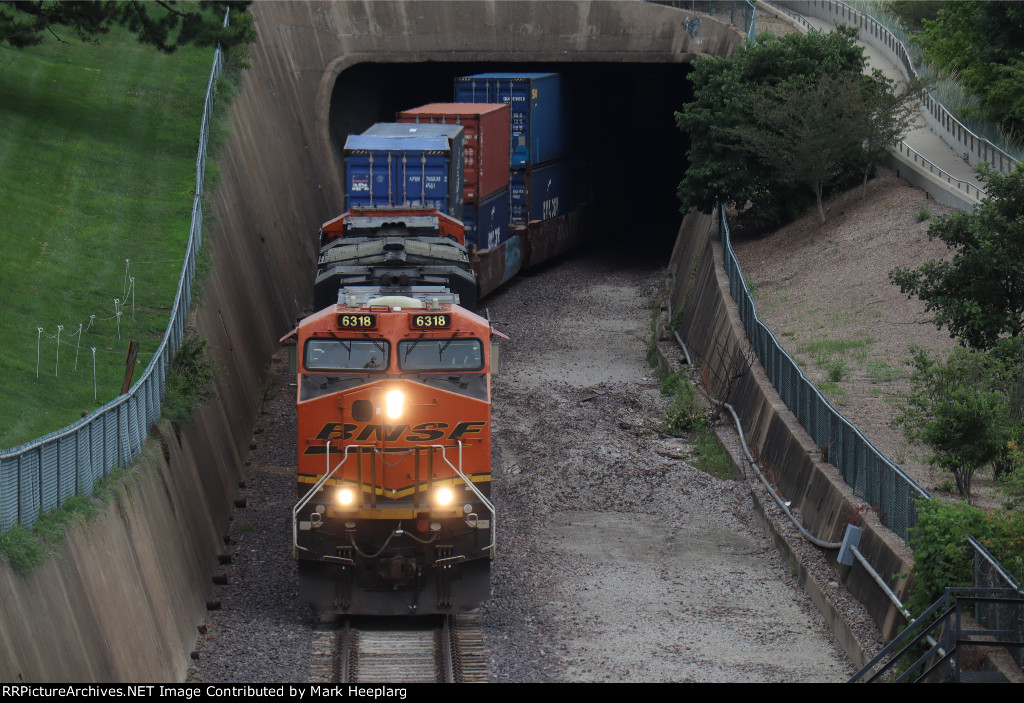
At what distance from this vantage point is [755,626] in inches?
755

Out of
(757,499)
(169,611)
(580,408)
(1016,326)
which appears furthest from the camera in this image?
(580,408)

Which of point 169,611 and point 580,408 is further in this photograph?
point 580,408

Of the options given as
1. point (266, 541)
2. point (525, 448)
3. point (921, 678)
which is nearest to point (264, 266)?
point (525, 448)

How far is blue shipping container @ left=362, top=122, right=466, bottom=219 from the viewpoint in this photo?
34562mm

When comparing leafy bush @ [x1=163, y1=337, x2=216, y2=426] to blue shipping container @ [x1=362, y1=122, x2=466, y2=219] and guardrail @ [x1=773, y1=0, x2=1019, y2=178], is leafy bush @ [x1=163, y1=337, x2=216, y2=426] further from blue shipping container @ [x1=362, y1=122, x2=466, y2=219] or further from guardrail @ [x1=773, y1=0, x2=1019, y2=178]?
guardrail @ [x1=773, y1=0, x2=1019, y2=178]

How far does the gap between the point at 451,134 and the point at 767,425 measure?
1346cm

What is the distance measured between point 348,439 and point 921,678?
828 cm

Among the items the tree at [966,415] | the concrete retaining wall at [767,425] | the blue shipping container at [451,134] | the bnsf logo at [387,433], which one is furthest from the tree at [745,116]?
the bnsf logo at [387,433]

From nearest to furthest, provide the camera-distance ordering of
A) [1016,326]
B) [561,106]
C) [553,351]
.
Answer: [1016,326], [553,351], [561,106]

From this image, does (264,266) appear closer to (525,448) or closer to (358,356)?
(525,448)

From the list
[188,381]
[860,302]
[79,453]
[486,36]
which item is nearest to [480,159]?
[486,36]

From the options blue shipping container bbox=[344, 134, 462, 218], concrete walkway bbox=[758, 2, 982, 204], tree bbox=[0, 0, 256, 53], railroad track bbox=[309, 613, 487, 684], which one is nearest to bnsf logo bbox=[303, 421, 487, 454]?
railroad track bbox=[309, 613, 487, 684]

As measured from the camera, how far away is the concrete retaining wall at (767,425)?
1875cm

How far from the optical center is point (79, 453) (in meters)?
15.7
